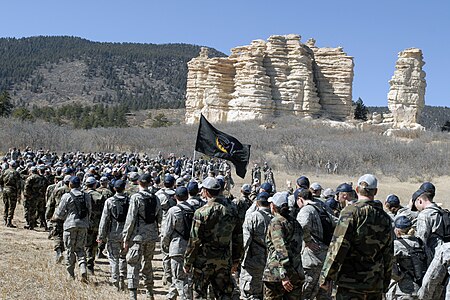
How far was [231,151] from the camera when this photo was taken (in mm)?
15086

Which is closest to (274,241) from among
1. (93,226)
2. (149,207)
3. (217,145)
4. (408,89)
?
(149,207)

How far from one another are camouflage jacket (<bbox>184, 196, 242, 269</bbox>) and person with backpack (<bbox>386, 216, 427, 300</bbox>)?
182cm

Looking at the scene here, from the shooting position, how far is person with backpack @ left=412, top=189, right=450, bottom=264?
5.60 meters

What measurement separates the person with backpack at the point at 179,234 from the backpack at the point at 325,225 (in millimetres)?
1666

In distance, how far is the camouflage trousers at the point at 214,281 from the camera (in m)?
5.77

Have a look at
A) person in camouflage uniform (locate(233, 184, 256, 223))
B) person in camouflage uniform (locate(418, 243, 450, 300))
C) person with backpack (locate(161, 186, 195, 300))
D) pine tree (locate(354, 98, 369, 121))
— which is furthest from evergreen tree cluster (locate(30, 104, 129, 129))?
person in camouflage uniform (locate(418, 243, 450, 300))

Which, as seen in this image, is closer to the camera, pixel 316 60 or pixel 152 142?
pixel 152 142

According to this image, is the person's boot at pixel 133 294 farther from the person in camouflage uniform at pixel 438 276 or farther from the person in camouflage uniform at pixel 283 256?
the person in camouflage uniform at pixel 438 276

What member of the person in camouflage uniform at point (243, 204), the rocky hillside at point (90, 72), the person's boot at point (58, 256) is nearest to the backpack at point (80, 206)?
the person's boot at point (58, 256)

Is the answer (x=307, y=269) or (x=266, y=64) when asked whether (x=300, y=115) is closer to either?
(x=266, y=64)

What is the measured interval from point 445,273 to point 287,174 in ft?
100

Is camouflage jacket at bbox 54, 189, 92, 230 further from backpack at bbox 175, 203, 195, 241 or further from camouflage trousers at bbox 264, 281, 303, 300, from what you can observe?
camouflage trousers at bbox 264, 281, 303, 300

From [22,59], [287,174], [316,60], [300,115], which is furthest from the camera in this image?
[22,59]

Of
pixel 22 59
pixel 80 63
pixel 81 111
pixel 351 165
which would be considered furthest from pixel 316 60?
pixel 22 59
